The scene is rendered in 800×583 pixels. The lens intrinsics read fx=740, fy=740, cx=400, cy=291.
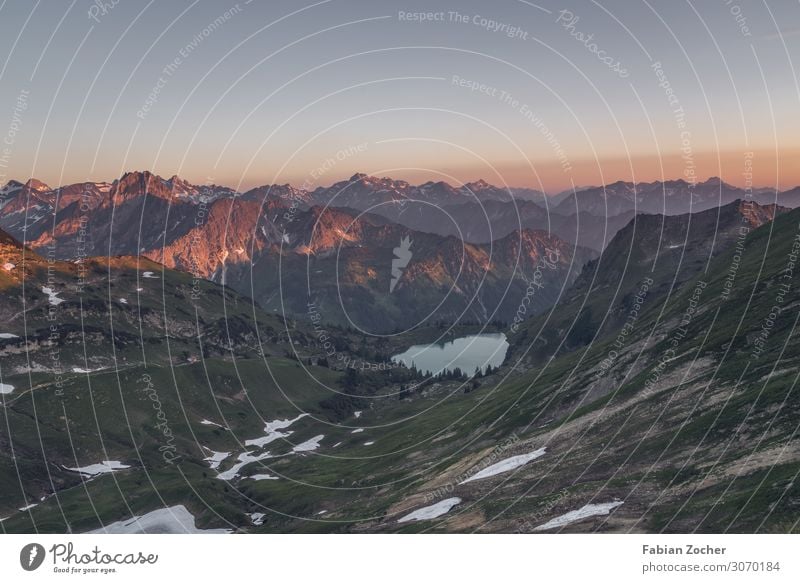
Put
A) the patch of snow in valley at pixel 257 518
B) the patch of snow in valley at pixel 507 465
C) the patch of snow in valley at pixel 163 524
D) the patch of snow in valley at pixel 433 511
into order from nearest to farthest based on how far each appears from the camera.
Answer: the patch of snow in valley at pixel 433 511
the patch of snow in valley at pixel 507 465
the patch of snow in valley at pixel 163 524
the patch of snow in valley at pixel 257 518

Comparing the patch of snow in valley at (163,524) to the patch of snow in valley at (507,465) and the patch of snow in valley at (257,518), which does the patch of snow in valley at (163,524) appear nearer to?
the patch of snow in valley at (257,518)

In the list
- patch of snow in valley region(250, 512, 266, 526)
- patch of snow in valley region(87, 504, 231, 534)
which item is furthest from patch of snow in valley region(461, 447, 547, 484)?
patch of snow in valley region(250, 512, 266, 526)

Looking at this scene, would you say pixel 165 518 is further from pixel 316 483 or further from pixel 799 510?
pixel 799 510

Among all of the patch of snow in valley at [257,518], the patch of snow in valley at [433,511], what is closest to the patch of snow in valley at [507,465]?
the patch of snow in valley at [433,511]

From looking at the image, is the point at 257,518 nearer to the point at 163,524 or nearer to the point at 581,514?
the point at 163,524
